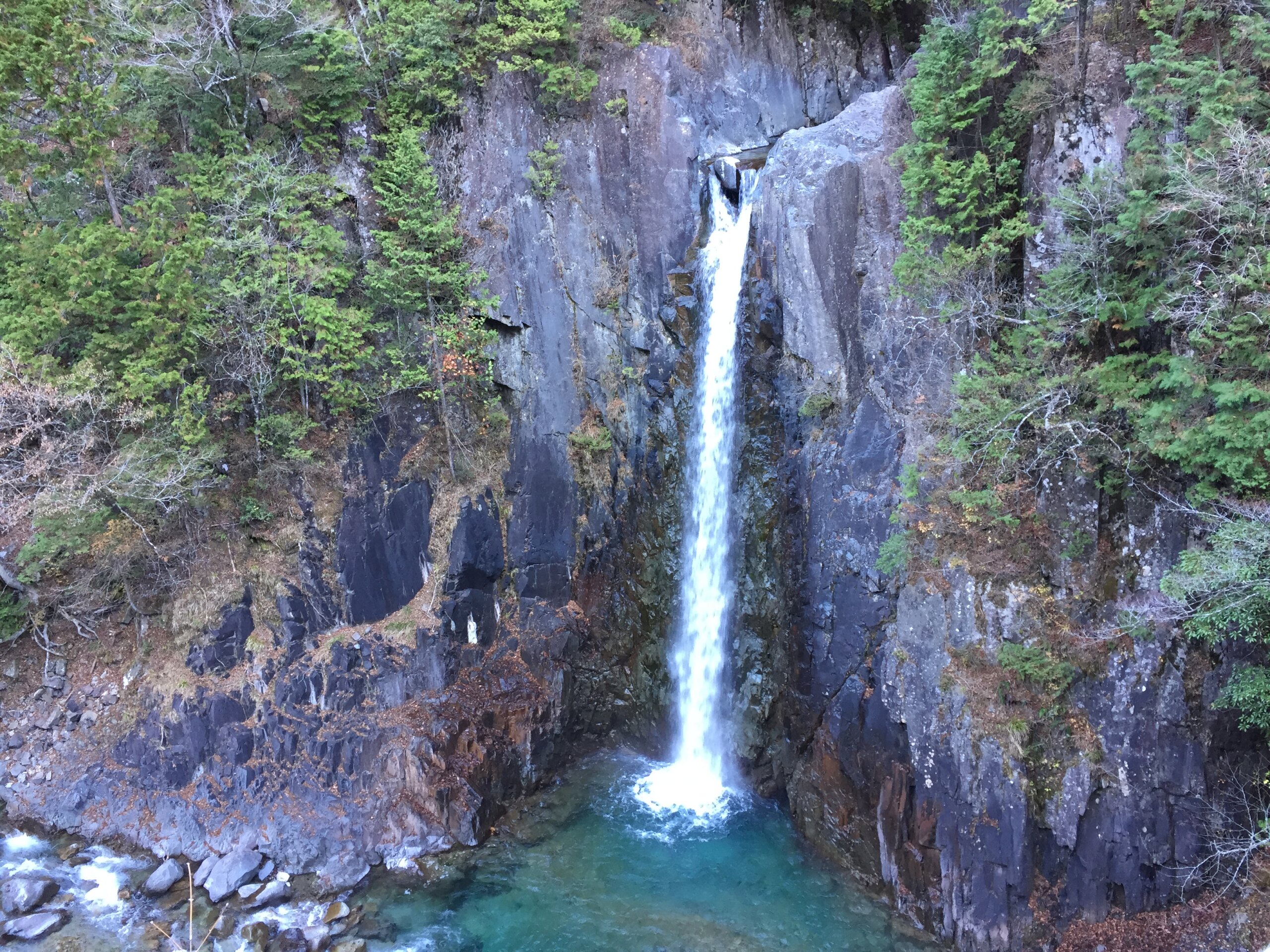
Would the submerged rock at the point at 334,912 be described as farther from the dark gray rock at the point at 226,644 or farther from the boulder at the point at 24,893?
the dark gray rock at the point at 226,644

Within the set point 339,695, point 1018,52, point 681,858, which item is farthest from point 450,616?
point 1018,52

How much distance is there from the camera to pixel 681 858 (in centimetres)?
1296

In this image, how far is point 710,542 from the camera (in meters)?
15.1

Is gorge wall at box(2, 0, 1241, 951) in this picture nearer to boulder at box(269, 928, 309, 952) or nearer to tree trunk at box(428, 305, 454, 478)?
tree trunk at box(428, 305, 454, 478)

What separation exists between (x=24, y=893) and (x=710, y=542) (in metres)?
13.0

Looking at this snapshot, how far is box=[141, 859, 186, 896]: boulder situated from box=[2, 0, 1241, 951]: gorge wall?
525 mm

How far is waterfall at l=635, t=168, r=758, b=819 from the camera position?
1470cm

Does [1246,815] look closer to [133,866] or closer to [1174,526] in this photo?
[1174,526]

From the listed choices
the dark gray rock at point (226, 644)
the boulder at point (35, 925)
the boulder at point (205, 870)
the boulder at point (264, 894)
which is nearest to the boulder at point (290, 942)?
the boulder at point (264, 894)

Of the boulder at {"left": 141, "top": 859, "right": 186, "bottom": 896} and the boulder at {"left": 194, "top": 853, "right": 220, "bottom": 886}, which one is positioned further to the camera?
the boulder at {"left": 194, "top": 853, "right": 220, "bottom": 886}

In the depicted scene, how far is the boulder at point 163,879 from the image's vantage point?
40.5 feet

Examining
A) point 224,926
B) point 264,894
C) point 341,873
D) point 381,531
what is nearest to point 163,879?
point 224,926

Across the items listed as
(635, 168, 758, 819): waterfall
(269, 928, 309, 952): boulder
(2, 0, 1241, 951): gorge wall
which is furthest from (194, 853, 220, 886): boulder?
(635, 168, 758, 819): waterfall

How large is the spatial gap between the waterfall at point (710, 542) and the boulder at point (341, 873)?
5230mm
